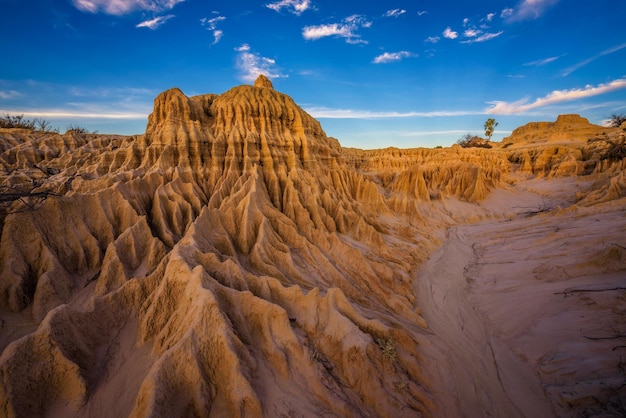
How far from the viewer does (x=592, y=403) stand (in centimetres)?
648

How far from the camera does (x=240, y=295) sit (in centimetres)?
727

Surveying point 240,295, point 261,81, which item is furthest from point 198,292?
point 261,81

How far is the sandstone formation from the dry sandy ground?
0.23 feet

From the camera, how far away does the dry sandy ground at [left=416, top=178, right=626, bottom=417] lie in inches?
275

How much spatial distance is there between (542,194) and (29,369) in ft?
152

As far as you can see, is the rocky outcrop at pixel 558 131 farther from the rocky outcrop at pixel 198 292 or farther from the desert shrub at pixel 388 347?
the desert shrub at pixel 388 347

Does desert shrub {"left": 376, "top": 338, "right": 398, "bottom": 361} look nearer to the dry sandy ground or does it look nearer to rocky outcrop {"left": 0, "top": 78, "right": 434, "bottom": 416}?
rocky outcrop {"left": 0, "top": 78, "right": 434, "bottom": 416}

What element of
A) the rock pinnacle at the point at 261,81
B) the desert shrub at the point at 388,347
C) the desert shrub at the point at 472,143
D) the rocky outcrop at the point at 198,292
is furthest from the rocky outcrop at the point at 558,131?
the desert shrub at the point at 388,347

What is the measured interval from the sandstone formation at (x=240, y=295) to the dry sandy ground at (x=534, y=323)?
71mm

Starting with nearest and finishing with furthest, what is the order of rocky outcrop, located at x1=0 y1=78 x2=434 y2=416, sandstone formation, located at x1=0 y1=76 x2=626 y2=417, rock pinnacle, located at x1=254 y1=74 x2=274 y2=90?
rocky outcrop, located at x1=0 y1=78 x2=434 y2=416, sandstone formation, located at x1=0 y1=76 x2=626 y2=417, rock pinnacle, located at x1=254 y1=74 x2=274 y2=90

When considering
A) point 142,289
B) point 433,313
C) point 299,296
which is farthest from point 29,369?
point 433,313

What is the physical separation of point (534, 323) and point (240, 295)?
10698 millimetres

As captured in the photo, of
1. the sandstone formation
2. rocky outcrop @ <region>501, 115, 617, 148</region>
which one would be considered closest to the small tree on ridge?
rocky outcrop @ <region>501, 115, 617, 148</region>

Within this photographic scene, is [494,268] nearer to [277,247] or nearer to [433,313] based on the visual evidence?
[433,313]
